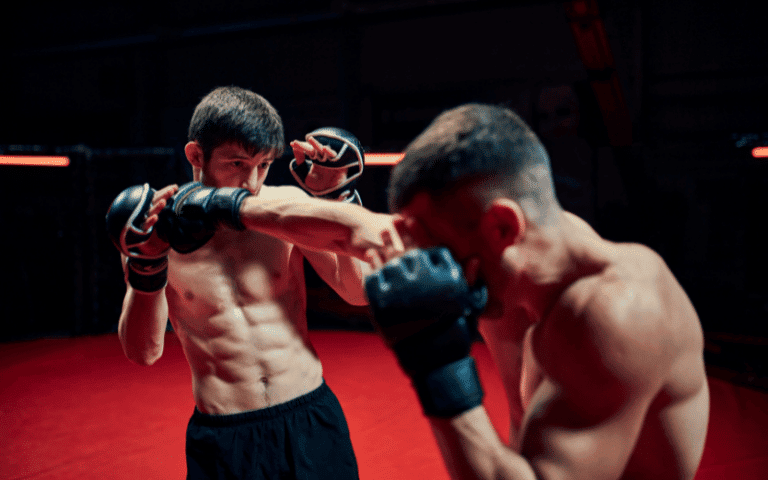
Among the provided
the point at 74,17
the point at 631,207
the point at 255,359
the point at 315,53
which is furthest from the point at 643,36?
the point at 74,17

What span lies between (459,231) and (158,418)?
14.7ft

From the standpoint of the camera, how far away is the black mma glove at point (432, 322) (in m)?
0.99

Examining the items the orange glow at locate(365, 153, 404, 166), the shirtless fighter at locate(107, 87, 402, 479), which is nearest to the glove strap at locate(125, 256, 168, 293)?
the shirtless fighter at locate(107, 87, 402, 479)

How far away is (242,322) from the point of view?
2.03 meters

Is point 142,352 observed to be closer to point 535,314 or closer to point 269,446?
point 269,446

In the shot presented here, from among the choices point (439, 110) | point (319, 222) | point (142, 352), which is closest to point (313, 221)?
point (319, 222)

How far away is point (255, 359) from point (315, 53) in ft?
25.4

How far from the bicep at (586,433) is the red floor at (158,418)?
2917 mm

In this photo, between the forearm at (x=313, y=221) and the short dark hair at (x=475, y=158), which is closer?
the short dark hair at (x=475, y=158)

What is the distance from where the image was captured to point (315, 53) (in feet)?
29.1

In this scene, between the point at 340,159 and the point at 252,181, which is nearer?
the point at 252,181

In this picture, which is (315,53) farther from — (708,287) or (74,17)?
(708,287)

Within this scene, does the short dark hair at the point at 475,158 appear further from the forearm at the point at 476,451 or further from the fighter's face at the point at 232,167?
the fighter's face at the point at 232,167

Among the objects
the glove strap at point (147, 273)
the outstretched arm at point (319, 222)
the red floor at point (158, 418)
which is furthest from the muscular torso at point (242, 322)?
the red floor at point (158, 418)
